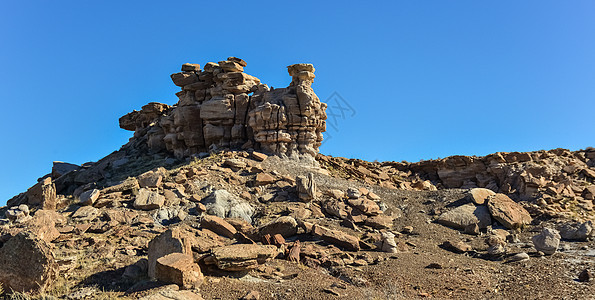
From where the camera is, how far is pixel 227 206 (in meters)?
17.1

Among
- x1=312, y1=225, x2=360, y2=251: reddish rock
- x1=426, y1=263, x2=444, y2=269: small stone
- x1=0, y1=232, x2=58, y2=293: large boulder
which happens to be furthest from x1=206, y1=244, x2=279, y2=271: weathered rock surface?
x1=426, y1=263, x2=444, y2=269: small stone

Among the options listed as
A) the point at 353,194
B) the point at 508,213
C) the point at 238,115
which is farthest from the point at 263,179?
the point at 508,213

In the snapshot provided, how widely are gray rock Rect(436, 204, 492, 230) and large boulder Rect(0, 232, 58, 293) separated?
14471 millimetres

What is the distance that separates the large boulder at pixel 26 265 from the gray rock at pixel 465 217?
1447 cm

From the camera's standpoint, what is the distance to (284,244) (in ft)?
43.4

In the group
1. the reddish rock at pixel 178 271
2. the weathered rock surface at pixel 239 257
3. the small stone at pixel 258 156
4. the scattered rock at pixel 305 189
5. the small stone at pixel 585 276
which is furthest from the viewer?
the small stone at pixel 258 156

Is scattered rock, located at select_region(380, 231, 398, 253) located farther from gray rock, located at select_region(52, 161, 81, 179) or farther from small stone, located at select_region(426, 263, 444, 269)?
gray rock, located at select_region(52, 161, 81, 179)

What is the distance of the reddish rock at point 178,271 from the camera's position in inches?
377

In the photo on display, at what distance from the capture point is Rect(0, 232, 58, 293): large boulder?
9594 mm

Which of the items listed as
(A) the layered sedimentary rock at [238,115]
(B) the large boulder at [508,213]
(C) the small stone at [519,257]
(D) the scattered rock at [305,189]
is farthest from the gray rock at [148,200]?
(B) the large boulder at [508,213]

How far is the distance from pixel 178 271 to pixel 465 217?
1294 cm

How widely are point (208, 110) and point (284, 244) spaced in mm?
15333

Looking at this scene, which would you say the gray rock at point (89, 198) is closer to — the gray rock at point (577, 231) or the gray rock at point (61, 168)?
the gray rock at point (61, 168)

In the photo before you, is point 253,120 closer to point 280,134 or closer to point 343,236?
point 280,134
